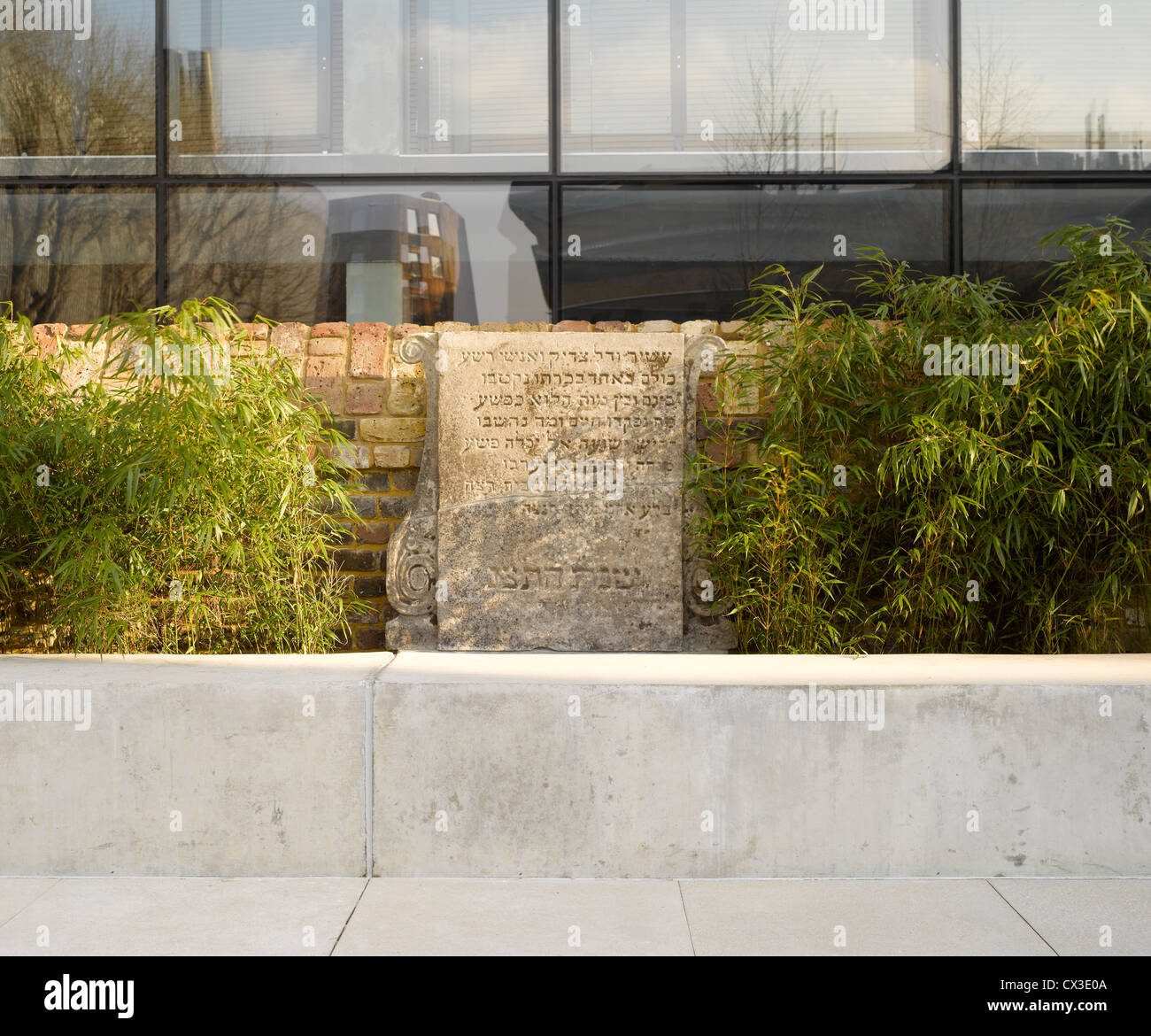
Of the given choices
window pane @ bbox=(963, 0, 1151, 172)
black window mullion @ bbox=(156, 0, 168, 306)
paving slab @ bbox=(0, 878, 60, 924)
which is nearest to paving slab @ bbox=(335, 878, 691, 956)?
paving slab @ bbox=(0, 878, 60, 924)

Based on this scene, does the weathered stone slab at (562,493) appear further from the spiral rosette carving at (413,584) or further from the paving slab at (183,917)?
the paving slab at (183,917)

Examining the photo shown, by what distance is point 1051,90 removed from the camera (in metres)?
4.10

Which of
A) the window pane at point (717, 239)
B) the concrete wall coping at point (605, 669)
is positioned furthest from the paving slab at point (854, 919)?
the window pane at point (717, 239)

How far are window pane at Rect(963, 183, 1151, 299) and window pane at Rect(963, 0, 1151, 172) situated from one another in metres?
0.09

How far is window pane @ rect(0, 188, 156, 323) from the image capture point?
420 centimetres

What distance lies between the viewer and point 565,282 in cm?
414

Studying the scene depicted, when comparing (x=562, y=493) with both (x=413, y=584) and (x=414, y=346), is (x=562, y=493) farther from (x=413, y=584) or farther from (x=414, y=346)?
(x=414, y=346)

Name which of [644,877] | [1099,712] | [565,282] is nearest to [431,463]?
[565,282]

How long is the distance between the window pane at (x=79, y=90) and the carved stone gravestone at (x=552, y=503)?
181 centimetres

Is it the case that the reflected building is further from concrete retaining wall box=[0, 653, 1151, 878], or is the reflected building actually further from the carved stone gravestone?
concrete retaining wall box=[0, 653, 1151, 878]

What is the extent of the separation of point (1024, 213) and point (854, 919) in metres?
2.99

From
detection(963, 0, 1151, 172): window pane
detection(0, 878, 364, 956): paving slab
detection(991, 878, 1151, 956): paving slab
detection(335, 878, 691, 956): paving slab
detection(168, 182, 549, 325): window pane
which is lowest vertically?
detection(991, 878, 1151, 956): paving slab

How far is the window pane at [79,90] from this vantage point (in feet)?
13.9

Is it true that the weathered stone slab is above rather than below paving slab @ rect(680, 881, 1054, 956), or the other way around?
above
